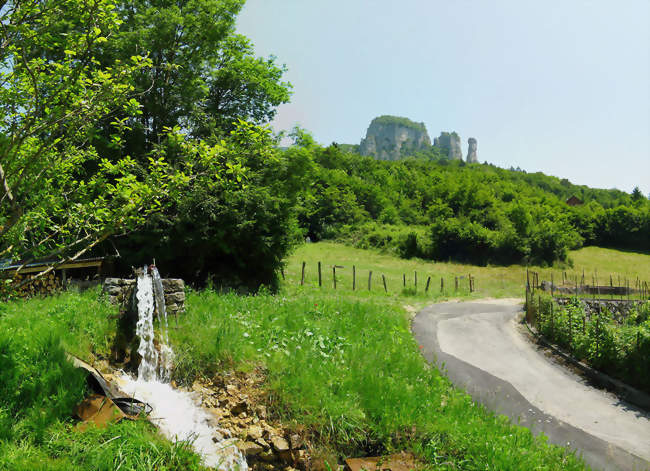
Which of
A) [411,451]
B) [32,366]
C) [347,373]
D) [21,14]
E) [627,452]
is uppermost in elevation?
[21,14]

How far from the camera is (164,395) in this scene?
23.5 feet

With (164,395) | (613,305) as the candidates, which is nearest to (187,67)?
(164,395)

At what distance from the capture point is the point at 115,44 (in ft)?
52.4

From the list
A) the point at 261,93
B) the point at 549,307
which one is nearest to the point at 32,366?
the point at 549,307

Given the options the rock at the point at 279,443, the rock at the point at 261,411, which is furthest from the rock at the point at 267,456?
the rock at the point at 261,411

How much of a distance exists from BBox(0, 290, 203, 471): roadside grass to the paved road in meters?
6.99

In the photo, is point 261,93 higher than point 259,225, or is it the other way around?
point 261,93

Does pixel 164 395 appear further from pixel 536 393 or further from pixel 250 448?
pixel 536 393

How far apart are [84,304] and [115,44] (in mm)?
11733

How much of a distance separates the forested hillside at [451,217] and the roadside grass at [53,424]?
1564 cm

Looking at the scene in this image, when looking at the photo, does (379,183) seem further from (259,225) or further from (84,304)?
(84,304)

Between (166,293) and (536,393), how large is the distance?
32.5ft

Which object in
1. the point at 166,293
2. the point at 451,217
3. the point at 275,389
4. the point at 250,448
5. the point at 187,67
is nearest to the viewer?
the point at 250,448

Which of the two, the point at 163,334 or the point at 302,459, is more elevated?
the point at 163,334
